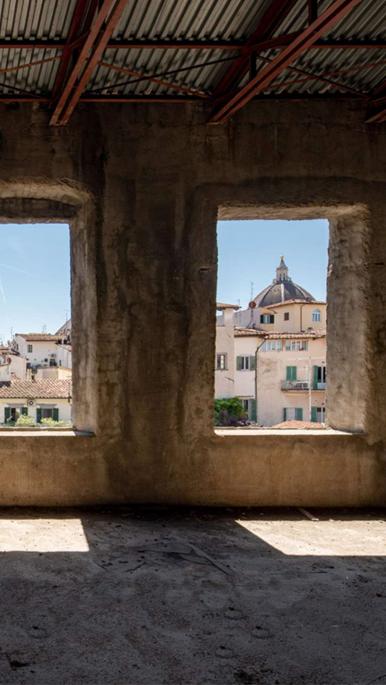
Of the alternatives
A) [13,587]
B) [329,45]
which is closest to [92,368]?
[13,587]

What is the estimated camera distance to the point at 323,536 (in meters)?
5.00

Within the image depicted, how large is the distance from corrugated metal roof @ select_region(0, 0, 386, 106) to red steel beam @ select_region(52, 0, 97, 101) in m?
0.12

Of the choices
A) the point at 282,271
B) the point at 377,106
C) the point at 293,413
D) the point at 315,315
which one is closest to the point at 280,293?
the point at 282,271

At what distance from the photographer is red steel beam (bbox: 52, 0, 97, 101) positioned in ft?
13.8

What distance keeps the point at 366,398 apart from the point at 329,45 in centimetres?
388

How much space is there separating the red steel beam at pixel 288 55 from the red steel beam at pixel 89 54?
1.50m

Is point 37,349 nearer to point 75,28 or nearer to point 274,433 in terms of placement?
point 274,433

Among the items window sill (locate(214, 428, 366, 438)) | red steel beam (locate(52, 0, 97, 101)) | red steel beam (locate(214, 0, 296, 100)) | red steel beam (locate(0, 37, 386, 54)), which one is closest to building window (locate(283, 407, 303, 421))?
window sill (locate(214, 428, 366, 438))

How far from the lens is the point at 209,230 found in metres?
5.84

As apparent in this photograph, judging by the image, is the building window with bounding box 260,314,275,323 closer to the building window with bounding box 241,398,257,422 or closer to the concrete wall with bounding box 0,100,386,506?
the building window with bounding box 241,398,257,422

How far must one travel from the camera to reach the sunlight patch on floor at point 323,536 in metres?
4.60

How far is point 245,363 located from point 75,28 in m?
26.6

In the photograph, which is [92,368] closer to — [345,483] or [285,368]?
[345,483]

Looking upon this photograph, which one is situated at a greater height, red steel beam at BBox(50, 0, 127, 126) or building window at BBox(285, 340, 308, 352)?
red steel beam at BBox(50, 0, 127, 126)
